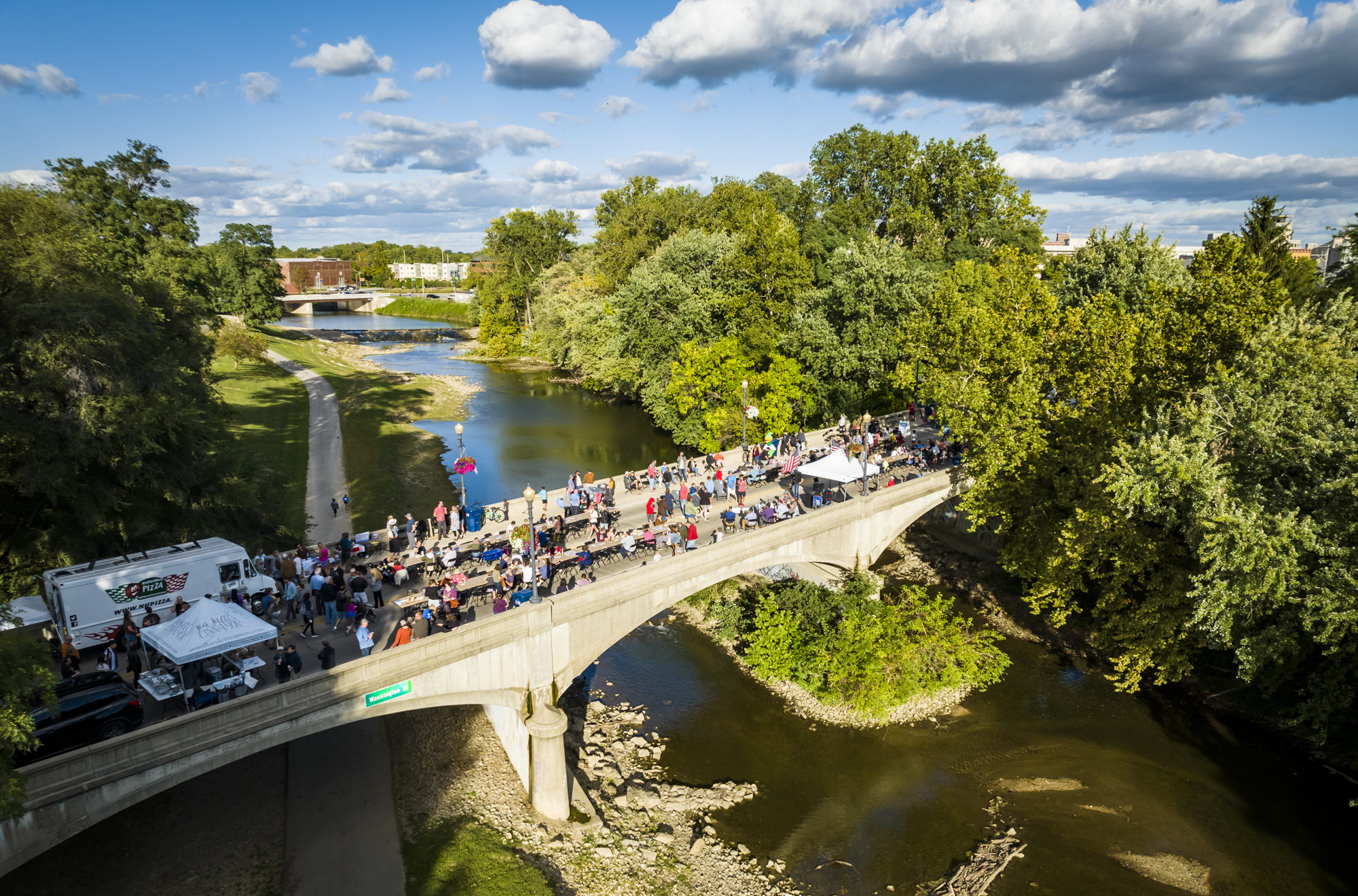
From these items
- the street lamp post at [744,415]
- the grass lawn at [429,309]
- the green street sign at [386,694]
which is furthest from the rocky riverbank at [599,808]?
the grass lawn at [429,309]

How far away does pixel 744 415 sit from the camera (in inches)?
1663

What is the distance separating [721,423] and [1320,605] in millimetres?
31669

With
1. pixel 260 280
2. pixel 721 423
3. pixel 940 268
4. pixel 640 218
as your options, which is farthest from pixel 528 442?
pixel 260 280

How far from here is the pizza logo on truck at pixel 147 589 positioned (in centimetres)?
1952

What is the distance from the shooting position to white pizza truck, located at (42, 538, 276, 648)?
62.1 feet

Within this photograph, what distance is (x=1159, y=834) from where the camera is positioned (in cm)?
2125

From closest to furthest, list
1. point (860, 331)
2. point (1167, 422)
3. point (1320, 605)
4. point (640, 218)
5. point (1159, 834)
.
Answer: point (1320, 605)
point (1159, 834)
point (1167, 422)
point (860, 331)
point (640, 218)

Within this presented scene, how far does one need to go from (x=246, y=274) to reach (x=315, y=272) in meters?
94.3

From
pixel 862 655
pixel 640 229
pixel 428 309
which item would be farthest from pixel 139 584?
pixel 428 309

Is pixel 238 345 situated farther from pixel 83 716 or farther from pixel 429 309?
pixel 429 309

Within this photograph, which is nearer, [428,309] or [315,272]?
[428,309]

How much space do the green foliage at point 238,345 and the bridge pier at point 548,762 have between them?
201ft

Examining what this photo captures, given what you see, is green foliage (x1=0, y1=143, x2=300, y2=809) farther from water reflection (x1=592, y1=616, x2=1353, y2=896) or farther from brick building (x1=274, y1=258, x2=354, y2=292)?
brick building (x1=274, y1=258, x2=354, y2=292)

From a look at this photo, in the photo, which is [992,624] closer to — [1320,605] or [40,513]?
[1320,605]
